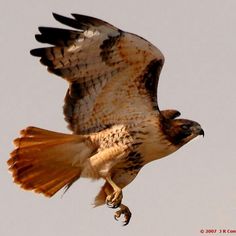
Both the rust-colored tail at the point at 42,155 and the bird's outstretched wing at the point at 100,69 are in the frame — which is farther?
the rust-colored tail at the point at 42,155

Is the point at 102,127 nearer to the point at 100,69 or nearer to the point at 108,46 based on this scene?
the point at 100,69

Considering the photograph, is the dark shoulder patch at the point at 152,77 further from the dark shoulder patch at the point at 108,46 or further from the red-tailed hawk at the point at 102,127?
the dark shoulder patch at the point at 108,46

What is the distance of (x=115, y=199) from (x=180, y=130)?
3.94ft

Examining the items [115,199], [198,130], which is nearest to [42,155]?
[115,199]

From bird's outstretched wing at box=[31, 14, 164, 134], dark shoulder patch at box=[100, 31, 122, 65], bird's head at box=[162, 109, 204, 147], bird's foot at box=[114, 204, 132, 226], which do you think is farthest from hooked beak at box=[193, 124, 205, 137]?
dark shoulder patch at box=[100, 31, 122, 65]

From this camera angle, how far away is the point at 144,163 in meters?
12.4

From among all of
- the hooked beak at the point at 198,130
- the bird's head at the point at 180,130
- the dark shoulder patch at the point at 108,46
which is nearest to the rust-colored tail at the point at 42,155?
the bird's head at the point at 180,130

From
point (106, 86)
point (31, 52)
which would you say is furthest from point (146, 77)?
point (31, 52)

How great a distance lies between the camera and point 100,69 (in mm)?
12008

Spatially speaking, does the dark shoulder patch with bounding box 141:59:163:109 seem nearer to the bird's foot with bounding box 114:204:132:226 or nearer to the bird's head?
the bird's head

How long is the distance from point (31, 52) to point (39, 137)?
122 cm

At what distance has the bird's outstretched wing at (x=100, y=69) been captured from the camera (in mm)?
11625

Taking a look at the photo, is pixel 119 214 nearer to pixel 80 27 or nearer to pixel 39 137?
pixel 39 137

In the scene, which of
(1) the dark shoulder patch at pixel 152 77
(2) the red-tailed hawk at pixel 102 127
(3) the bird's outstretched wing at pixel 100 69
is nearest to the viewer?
(3) the bird's outstretched wing at pixel 100 69
